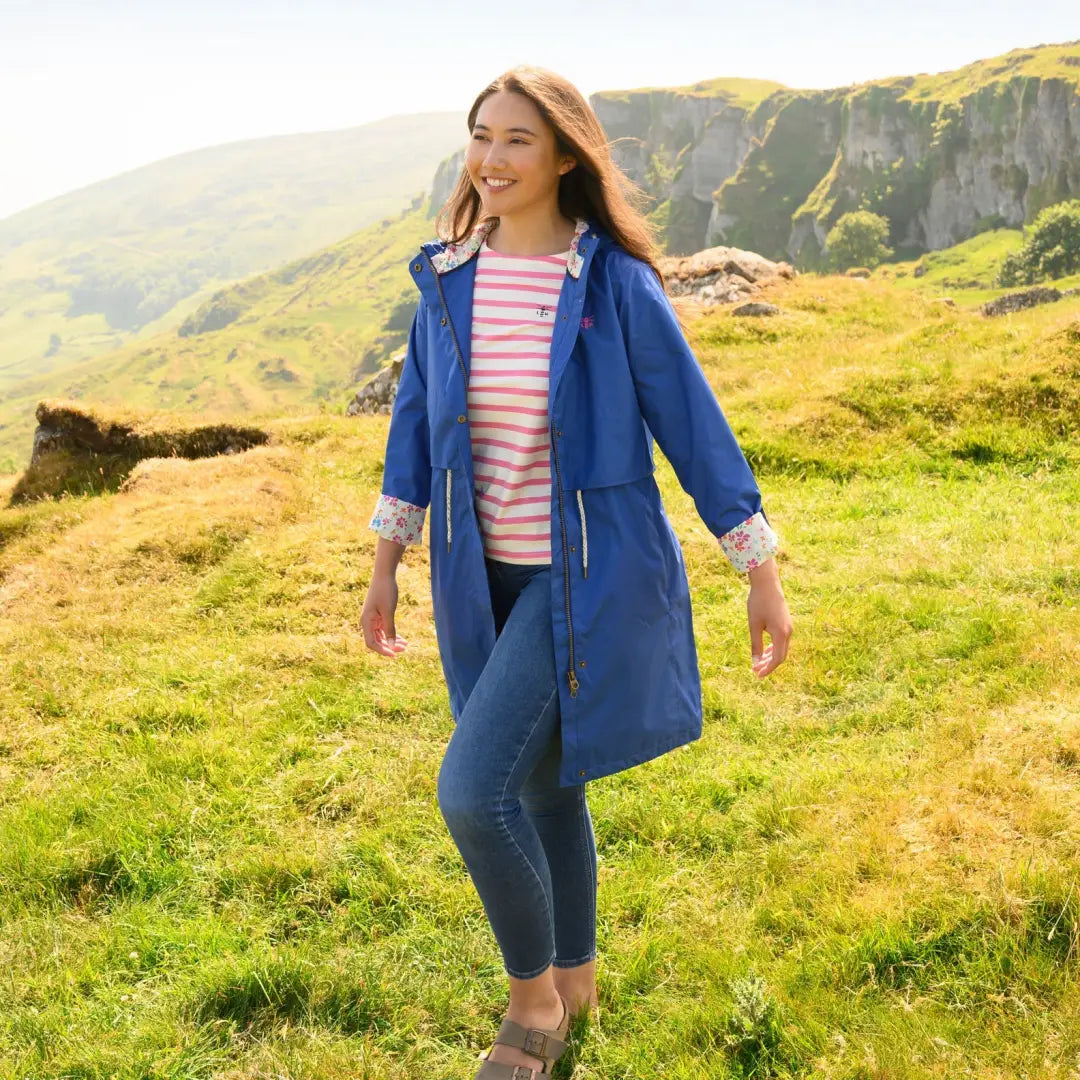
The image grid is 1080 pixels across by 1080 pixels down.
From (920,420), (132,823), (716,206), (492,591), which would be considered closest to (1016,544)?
(920,420)

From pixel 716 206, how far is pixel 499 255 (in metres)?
191

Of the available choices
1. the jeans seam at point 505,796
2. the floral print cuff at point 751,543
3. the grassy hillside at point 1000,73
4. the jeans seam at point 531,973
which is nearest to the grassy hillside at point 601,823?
the jeans seam at point 531,973

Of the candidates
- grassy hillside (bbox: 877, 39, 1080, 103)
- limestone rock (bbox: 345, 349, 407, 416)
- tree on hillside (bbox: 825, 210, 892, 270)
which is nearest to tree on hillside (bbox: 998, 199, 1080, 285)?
tree on hillside (bbox: 825, 210, 892, 270)

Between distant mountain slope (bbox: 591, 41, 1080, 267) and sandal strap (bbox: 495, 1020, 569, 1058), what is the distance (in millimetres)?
152375

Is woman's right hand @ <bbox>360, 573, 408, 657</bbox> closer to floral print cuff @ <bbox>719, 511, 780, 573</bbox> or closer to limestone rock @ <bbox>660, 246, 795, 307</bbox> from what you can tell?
floral print cuff @ <bbox>719, 511, 780, 573</bbox>

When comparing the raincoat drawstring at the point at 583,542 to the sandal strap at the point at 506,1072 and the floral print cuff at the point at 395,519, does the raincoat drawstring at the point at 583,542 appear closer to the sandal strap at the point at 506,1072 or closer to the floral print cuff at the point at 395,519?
the floral print cuff at the point at 395,519

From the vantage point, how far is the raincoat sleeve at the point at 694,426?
2.93 meters

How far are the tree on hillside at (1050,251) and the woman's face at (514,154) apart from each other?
107 meters

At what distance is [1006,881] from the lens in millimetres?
3648

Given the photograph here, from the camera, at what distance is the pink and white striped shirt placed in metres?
3.04

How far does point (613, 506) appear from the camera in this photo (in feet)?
9.70

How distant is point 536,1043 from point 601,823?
180cm

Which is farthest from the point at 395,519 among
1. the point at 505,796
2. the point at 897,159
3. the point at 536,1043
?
the point at 897,159

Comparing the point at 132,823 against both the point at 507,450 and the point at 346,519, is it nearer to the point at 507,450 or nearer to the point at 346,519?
the point at 507,450
